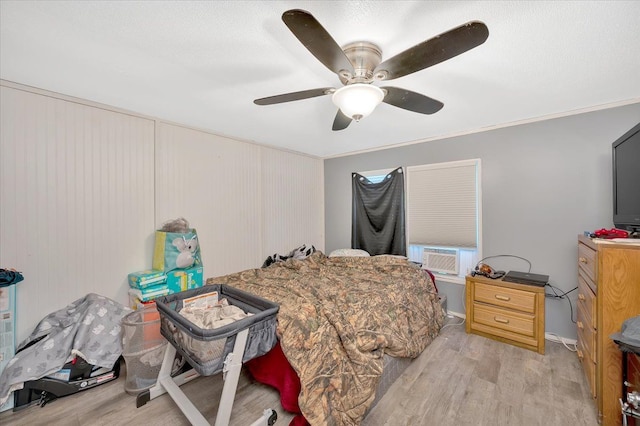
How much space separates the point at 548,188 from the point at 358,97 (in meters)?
2.49

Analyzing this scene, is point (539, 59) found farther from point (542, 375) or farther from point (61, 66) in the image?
point (61, 66)

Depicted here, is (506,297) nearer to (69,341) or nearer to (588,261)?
(588,261)

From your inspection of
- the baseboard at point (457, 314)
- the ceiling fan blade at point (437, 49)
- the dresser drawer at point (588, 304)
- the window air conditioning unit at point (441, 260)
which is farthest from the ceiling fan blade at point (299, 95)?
the baseboard at point (457, 314)

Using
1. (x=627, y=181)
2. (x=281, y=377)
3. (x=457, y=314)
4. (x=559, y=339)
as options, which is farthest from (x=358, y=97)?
(x=559, y=339)

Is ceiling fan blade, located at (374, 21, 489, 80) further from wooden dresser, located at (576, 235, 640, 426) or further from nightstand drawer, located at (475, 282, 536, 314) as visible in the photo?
nightstand drawer, located at (475, 282, 536, 314)

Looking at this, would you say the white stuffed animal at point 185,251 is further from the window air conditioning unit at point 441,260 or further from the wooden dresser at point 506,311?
the wooden dresser at point 506,311

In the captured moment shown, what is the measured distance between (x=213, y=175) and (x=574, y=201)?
3.93 metres

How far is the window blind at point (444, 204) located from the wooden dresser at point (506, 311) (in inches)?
23.6

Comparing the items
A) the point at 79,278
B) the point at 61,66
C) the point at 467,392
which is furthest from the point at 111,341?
the point at 467,392

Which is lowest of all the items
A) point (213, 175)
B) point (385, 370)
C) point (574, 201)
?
point (385, 370)

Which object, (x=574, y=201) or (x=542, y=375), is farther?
(x=574, y=201)

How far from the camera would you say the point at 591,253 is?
1743 mm

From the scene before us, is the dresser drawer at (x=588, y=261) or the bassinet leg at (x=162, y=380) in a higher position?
the dresser drawer at (x=588, y=261)

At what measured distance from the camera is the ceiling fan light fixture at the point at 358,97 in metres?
1.49
